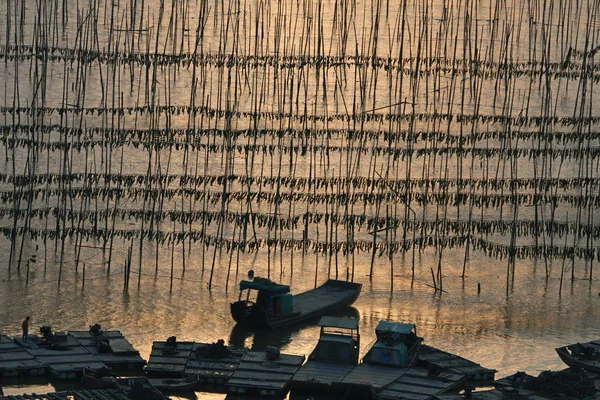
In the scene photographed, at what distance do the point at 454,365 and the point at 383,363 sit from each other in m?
1.37

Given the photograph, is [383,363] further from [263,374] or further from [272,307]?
[272,307]

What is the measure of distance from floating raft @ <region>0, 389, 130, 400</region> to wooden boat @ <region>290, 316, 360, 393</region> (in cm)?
324

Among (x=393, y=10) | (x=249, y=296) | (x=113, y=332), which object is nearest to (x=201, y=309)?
(x=249, y=296)

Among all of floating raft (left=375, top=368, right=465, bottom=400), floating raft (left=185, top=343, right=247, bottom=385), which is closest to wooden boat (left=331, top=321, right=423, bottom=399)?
floating raft (left=375, top=368, right=465, bottom=400)

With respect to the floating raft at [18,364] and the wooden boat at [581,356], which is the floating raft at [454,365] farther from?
the floating raft at [18,364]

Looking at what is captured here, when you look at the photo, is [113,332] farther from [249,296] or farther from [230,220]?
→ [230,220]

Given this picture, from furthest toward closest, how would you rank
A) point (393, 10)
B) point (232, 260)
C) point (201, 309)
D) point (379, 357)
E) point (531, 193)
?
point (393, 10), point (531, 193), point (232, 260), point (201, 309), point (379, 357)

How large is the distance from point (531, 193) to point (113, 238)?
39.2 ft

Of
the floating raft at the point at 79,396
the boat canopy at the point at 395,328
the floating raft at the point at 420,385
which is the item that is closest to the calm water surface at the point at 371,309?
the boat canopy at the point at 395,328

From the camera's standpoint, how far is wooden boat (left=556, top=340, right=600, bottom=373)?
2394cm

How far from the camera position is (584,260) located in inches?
1287

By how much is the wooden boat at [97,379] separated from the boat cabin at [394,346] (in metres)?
4.80

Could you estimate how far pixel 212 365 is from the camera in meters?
23.5

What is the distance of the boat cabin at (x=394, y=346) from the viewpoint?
2370 centimetres
